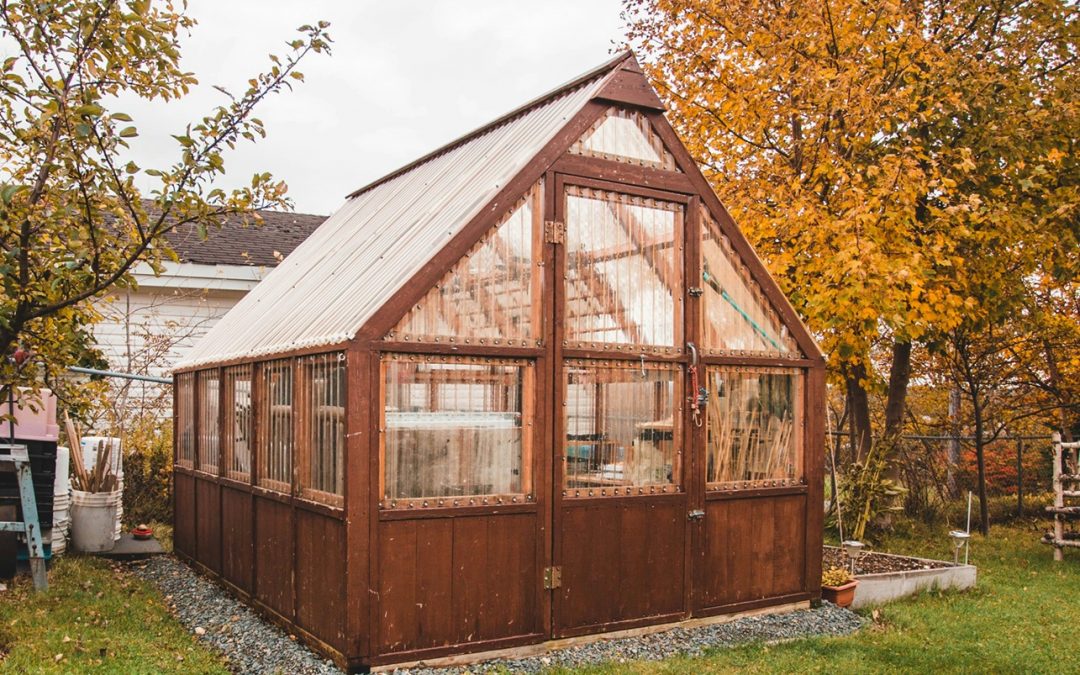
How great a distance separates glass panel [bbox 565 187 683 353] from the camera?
721 centimetres

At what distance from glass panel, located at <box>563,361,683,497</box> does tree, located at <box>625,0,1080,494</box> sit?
3366 millimetres

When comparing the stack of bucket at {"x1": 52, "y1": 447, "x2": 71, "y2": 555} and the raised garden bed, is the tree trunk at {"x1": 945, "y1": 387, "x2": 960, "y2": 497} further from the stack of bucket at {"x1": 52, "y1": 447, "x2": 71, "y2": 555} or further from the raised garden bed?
the stack of bucket at {"x1": 52, "y1": 447, "x2": 71, "y2": 555}

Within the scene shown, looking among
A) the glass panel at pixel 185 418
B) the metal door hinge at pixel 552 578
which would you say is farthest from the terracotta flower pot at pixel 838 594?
the glass panel at pixel 185 418

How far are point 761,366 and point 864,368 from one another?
196 inches

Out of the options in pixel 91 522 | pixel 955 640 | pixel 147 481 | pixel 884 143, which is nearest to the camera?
pixel 955 640

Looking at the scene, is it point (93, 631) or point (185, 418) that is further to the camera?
point (185, 418)

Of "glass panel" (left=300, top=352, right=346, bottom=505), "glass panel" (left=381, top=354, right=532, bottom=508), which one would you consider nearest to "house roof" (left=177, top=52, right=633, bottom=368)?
"glass panel" (left=300, top=352, right=346, bottom=505)

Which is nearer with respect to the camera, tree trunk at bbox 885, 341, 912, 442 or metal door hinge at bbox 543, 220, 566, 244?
metal door hinge at bbox 543, 220, 566, 244

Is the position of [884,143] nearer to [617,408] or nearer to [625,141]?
[625,141]

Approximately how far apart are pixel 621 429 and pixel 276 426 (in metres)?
2.53

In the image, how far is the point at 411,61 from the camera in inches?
541

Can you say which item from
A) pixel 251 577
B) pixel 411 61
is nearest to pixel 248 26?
pixel 411 61

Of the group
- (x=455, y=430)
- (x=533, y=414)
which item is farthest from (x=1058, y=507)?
(x=455, y=430)

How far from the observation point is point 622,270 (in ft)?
24.3
